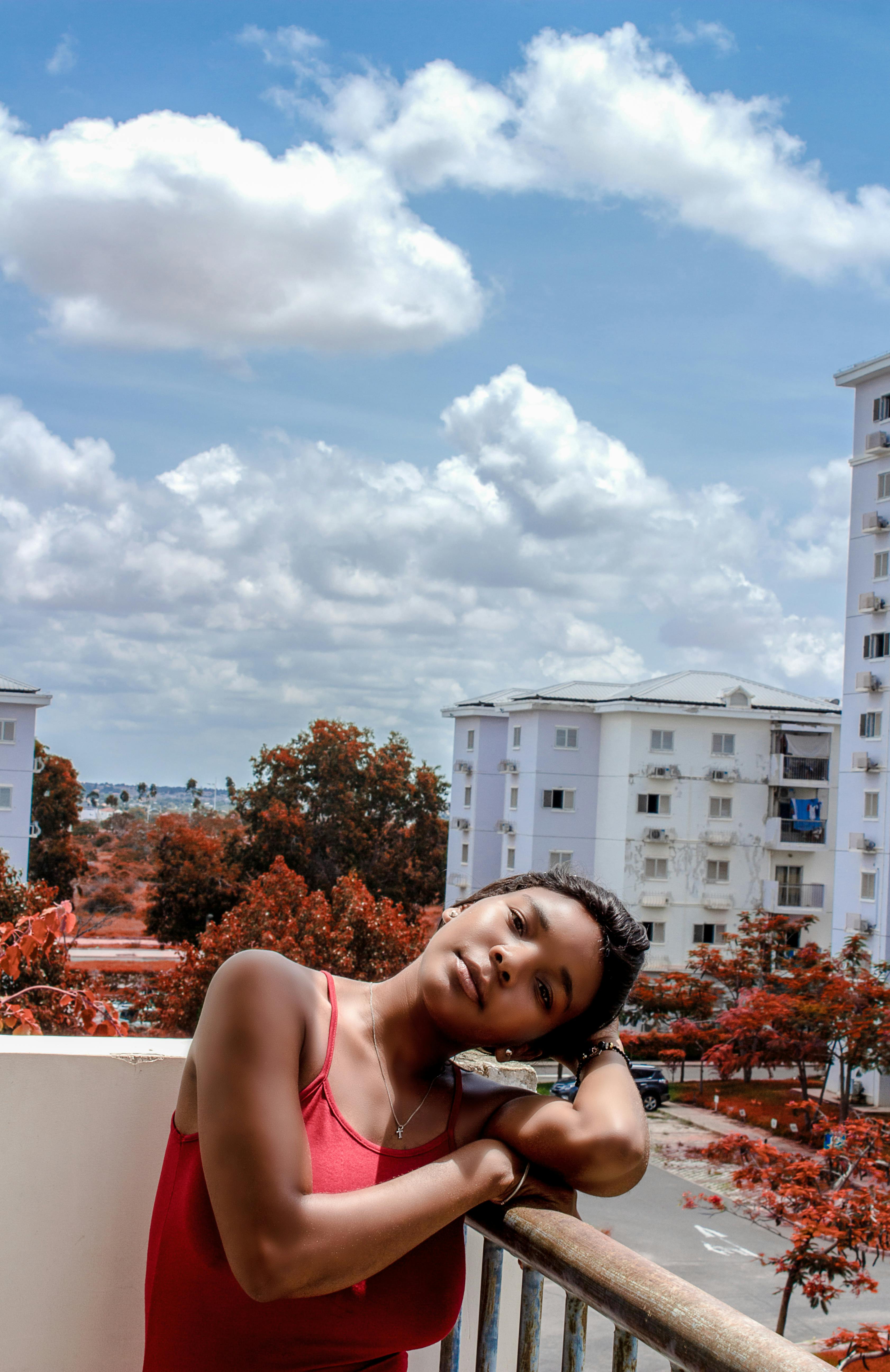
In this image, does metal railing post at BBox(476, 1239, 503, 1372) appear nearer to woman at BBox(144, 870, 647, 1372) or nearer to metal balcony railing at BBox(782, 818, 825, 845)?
woman at BBox(144, 870, 647, 1372)

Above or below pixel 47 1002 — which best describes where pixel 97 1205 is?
above

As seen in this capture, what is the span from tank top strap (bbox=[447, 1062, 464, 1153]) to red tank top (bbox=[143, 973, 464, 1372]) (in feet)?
0.20

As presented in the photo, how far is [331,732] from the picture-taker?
27938mm

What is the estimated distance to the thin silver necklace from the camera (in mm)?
1369

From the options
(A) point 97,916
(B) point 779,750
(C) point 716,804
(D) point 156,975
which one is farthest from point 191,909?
(B) point 779,750

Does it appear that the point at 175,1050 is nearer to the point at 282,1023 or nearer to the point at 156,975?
the point at 282,1023

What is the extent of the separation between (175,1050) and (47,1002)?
44.0 ft

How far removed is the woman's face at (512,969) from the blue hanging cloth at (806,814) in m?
26.8

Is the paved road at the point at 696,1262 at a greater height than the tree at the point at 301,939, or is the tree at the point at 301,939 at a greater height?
the tree at the point at 301,939

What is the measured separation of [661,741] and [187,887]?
11094 millimetres

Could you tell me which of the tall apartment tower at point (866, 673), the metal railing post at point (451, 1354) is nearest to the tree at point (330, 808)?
the tall apartment tower at point (866, 673)

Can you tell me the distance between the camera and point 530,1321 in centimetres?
136

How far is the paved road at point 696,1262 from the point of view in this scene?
10.3 meters

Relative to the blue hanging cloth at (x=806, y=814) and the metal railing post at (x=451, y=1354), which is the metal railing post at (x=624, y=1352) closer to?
the metal railing post at (x=451, y=1354)
